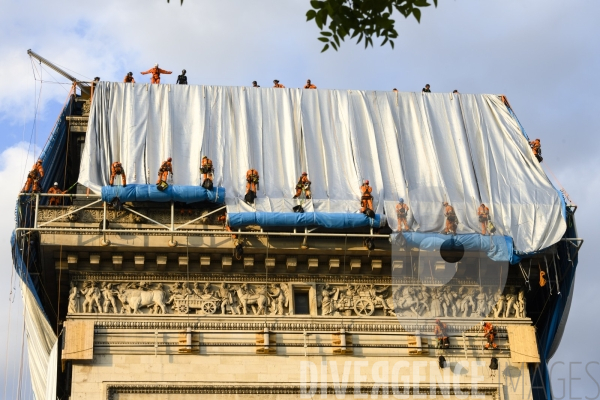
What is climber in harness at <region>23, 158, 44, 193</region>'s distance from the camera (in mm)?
35303

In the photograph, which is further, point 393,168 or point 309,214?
point 393,168

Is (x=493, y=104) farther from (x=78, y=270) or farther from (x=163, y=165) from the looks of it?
(x=78, y=270)

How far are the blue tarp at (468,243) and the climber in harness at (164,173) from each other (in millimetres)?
6829

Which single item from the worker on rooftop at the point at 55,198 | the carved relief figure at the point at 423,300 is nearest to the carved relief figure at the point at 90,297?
the worker on rooftop at the point at 55,198

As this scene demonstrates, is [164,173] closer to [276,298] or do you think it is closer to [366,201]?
[276,298]

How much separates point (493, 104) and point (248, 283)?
429 inches

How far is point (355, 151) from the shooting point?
38188mm

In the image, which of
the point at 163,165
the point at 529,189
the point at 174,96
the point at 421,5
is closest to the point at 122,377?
the point at 163,165

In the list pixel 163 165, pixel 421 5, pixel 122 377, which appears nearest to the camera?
pixel 421 5

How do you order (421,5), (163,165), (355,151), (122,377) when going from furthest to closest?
(355,151) < (163,165) < (122,377) < (421,5)

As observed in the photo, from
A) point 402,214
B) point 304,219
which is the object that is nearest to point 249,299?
point 304,219

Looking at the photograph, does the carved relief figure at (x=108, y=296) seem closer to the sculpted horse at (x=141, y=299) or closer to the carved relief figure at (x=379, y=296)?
the sculpted horse at (x=141, y=299)

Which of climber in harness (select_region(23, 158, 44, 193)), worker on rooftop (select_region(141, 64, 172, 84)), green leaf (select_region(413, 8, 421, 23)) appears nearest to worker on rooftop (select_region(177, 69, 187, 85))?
worker on rooftop (select_region(141, 64, 172, 84))

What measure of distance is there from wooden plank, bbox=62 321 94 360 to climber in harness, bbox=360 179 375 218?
28.0 feet
